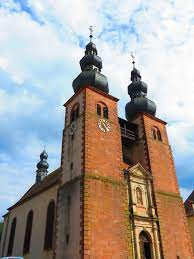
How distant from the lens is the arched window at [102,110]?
78.1ft

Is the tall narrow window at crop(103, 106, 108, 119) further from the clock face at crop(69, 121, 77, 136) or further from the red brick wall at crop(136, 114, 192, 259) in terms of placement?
the red brick wall at crop(136, 114, 192, 259)

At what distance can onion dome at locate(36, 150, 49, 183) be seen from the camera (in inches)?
1640

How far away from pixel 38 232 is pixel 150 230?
8849mm

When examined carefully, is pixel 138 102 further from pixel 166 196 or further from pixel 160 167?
pixel 166 196

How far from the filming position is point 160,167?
24.9 meters

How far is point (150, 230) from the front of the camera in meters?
20.8

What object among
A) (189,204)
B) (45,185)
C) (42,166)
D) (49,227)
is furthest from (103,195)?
(42,166)

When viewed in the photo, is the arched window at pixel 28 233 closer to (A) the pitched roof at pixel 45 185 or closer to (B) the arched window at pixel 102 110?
(A) the pitched roof at pixel 45 185

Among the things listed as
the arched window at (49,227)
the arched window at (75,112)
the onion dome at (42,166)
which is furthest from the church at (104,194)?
the onion dome at (42,166)

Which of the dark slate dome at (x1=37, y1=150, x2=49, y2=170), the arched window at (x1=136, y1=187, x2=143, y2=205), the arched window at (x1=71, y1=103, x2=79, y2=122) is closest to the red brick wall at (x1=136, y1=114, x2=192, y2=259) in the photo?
the arched window at (x1=136, y1=187, x2=143, y2=205)

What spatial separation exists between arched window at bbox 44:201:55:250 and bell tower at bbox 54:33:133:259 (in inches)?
74.0

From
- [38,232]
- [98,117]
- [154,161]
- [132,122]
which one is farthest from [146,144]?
[38,232]

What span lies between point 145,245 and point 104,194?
491 centimetres

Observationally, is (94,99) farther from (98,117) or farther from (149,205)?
(149,205)
